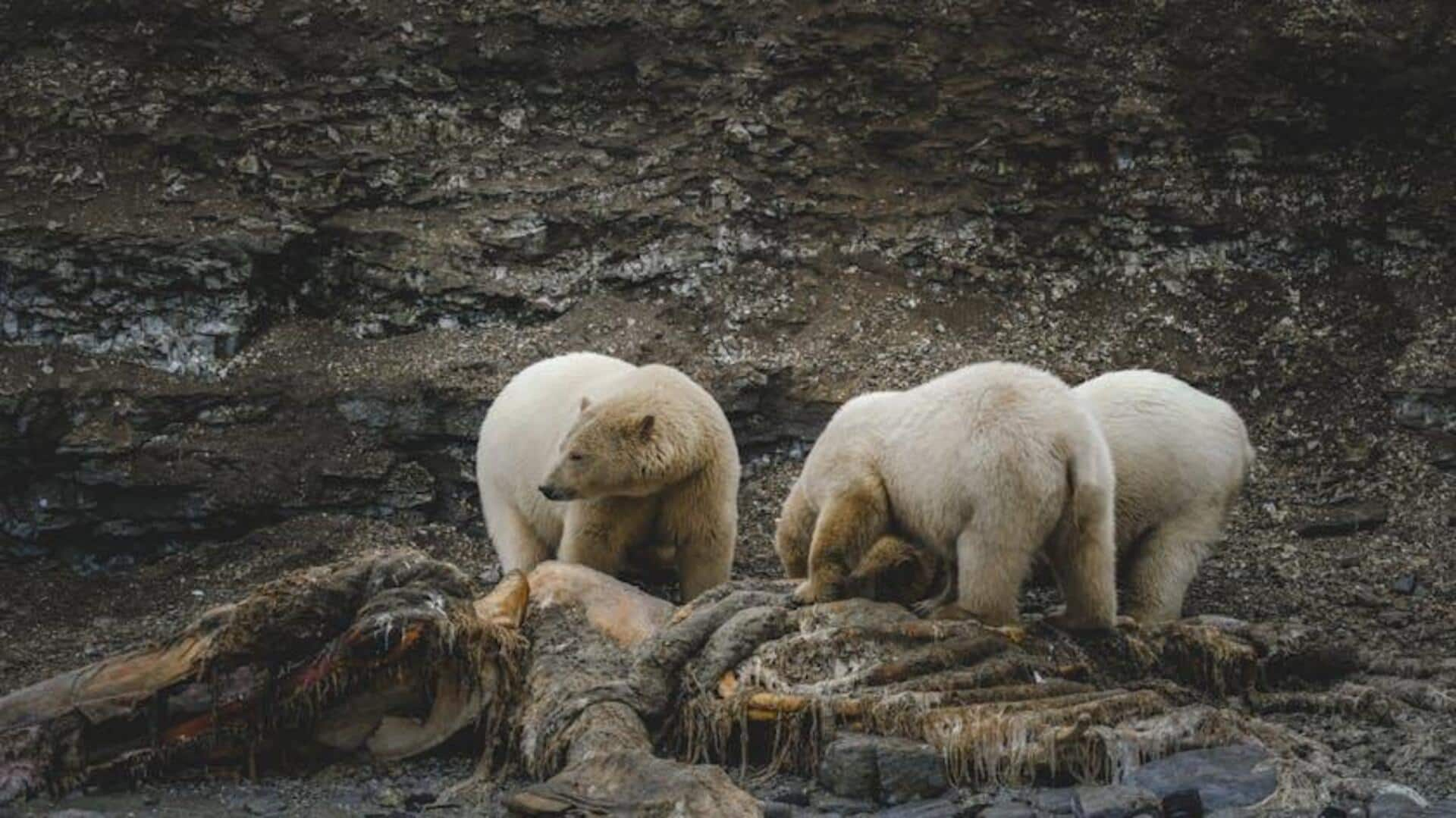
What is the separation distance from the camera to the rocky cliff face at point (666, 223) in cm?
1520

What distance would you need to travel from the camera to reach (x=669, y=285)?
16.8 meters

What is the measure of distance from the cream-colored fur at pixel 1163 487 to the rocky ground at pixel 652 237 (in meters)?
2.60

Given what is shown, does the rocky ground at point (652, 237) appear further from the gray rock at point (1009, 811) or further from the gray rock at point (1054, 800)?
the gray rock at point (1009, 811)

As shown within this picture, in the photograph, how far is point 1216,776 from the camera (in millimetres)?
8148

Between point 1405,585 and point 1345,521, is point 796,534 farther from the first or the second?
point 1345,521

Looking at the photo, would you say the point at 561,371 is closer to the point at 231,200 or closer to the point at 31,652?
the point at 31,652

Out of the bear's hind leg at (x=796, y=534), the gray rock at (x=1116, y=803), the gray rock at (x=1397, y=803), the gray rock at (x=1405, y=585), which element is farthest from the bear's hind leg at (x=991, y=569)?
the gray rock at (x=1405, y=585)

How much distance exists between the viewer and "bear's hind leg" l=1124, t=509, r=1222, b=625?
37.0ft

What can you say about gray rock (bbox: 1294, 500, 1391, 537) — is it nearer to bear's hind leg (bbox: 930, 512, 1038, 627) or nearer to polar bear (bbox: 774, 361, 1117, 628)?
polar bear (bbox: 774, 361, 1117, 628)

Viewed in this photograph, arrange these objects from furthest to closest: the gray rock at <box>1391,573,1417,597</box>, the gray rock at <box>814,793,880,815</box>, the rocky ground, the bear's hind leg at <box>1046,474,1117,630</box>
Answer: the rocky ground < the gray rock at <box>1391,573,1417,597</box> < the bear's hind leg at <box>1046,474,1117,630</box> < the gray rock at <box>814,793,880,815</box>

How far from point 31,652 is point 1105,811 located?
8279 millimetres

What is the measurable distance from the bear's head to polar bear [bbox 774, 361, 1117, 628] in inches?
39.8

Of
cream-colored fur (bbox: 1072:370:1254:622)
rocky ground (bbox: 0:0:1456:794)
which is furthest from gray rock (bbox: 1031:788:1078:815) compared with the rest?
rocky ground (bbox: 0:0:1456:794)

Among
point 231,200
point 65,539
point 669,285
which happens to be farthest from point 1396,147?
point 65,539
